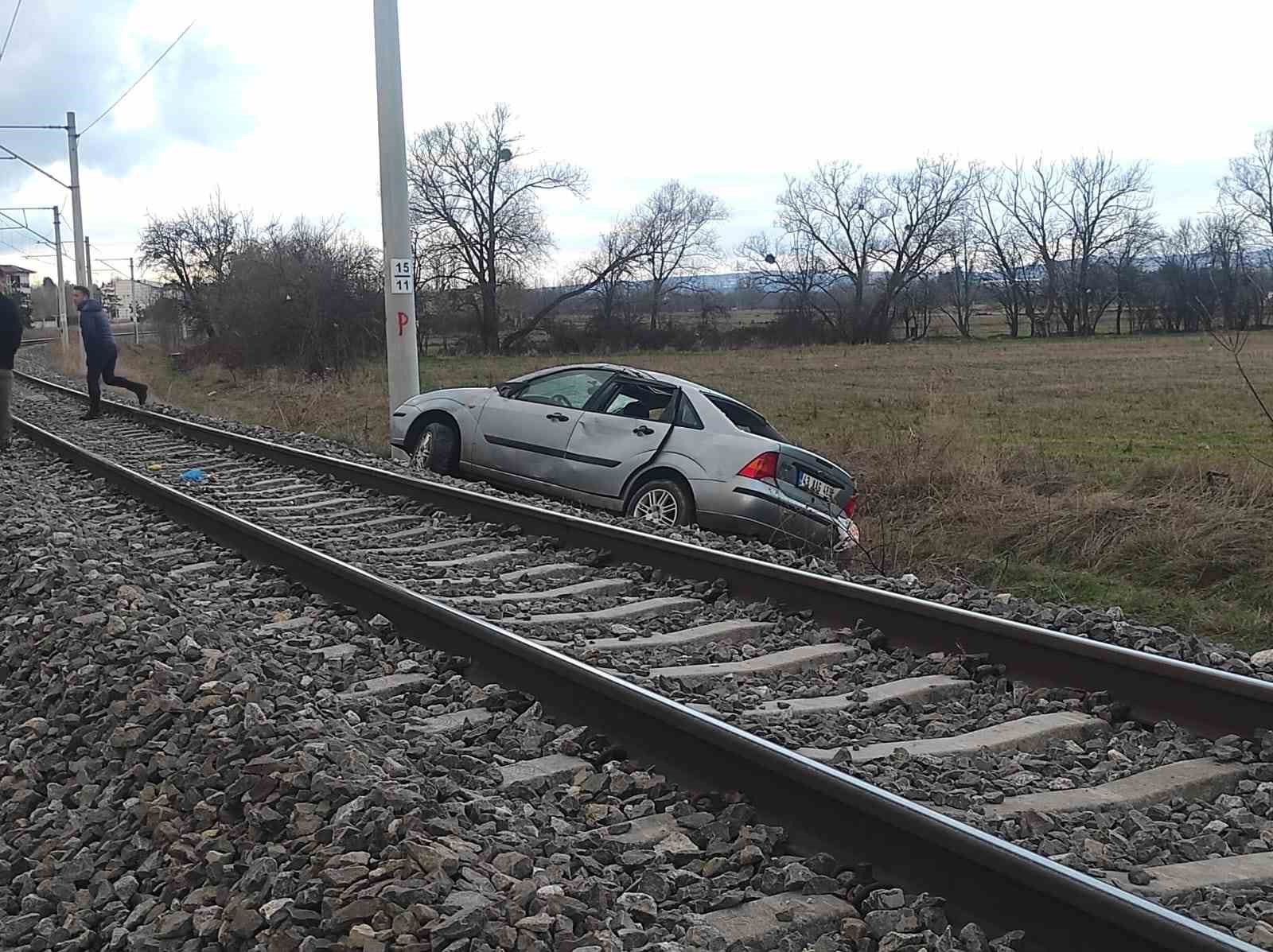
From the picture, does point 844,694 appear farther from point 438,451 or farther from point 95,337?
point 95,337

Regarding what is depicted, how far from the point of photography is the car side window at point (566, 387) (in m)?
11.3

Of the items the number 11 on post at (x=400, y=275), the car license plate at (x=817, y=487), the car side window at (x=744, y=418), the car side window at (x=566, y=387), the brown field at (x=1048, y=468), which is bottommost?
the brown field at (x=1048, y=468)

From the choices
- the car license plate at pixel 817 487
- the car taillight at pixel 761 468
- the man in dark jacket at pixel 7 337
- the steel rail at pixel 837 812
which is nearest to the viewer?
the steel rail at pixel 837 812

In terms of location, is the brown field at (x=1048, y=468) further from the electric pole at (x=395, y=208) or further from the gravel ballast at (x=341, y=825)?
the gravel ballast at (x=341, y=825)

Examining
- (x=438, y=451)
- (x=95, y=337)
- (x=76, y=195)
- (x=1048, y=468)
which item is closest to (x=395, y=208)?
(x=438, y=451)

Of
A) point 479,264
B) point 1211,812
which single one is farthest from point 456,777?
point 479,264

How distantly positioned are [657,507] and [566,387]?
1.94 metres

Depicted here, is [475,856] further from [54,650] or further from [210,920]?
[54,650]

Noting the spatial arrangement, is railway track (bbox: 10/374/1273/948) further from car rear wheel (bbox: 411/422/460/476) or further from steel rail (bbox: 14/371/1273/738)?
car rear wheel (bbox: 411/422/460/476)

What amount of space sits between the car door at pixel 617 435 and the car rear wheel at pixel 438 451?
1.75m

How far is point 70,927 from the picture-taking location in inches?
130

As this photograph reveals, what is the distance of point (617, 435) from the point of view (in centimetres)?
1057

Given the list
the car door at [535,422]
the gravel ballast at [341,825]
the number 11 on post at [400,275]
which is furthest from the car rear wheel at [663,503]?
the number 11 on post at [400,275]

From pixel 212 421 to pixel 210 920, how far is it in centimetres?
1602
